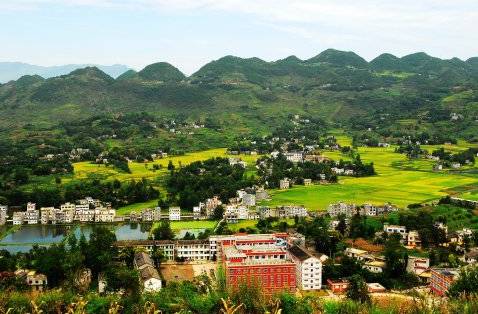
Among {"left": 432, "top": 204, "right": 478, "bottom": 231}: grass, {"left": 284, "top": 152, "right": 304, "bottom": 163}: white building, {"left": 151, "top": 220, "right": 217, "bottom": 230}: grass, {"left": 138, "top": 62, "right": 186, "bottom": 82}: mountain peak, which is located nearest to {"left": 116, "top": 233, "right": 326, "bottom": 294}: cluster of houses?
{"left": 151, "top": 220, "right": 217, "bottom": 230}: grass

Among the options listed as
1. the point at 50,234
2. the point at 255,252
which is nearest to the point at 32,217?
the point at 50,234

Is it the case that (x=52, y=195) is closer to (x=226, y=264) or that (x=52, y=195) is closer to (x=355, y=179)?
(x=226, y=264)

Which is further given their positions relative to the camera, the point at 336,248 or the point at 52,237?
the point at 52,237

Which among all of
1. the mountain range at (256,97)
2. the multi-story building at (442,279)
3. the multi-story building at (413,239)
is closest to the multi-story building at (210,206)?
the multi-story building at (413,239)

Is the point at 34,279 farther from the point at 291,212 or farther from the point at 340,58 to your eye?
the point at 340,58

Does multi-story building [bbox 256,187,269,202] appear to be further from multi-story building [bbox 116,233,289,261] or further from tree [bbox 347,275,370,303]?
tree [bbox 347,275,370,303]

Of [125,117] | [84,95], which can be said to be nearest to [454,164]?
[125,117]
